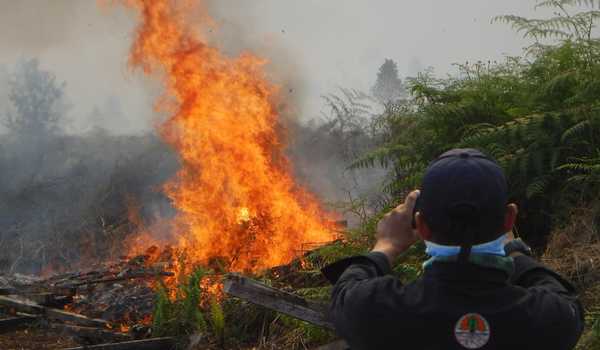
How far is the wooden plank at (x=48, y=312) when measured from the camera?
6.73m

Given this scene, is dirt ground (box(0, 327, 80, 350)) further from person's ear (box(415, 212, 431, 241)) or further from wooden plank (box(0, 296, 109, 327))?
person's ear (box(415, 212, 431, 241))

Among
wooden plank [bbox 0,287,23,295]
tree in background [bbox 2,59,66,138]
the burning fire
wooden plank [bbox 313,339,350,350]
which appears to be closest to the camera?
wooden plank [bbox 313,339,350,350]

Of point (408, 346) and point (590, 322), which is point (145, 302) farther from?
point (408, 346)

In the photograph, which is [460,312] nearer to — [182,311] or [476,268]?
[476,268]

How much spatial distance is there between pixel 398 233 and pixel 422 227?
0.19 metres

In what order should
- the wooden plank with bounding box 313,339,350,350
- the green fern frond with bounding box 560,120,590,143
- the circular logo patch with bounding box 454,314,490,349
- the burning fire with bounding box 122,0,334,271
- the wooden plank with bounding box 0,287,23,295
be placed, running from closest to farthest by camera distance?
the circular logo patch with bounding box 454,314,490,349 → the wooden plank with bounding box 313,339,350,350 → the green fern frond with bounding box 560,120,590,143 → the wooden plank with bounding box 0,287,23,295 → the burning fire with bounding box 122,0,334,271

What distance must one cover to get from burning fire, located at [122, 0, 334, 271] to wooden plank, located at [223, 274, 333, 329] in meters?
5.10

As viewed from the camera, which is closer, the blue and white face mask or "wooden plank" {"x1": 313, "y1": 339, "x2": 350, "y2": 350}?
the blue and white face mask

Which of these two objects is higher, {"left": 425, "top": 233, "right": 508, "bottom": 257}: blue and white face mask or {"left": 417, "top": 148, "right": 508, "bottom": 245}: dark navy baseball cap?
{"left": 417, "top": 148, "right": 508, "bottom": 245}: dark navy baseball cap

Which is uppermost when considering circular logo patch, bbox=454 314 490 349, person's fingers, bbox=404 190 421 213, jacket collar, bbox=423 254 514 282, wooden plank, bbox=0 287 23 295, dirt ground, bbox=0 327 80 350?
person's fingers, bbox=404 190 421 213

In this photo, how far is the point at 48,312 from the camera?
24.1 feet

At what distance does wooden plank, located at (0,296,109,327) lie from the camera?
22.1 feet

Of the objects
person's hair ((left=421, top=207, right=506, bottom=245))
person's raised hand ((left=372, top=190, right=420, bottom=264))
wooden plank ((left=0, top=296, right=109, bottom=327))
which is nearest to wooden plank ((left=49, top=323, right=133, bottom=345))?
wooden plank ((left=0, top=296, right=109, bottom=327))

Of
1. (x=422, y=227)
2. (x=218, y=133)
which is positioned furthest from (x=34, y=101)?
(x=422, y=227)
